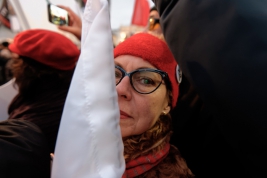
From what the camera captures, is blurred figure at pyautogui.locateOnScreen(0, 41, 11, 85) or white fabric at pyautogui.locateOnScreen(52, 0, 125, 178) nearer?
white fabric at pyautogui.locateOnScreen(52, 0, 125, 178)

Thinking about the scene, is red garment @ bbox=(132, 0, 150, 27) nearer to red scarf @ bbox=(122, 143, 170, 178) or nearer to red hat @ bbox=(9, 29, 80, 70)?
red hat @ bbox=(9, 29, 80, 70)

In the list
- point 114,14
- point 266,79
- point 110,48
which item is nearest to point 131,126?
point 110,48

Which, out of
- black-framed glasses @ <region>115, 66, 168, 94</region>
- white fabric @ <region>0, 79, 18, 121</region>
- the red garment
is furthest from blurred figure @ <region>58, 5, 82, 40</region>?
the red garment

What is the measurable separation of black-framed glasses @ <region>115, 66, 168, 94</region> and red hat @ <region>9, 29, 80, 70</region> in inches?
32.0

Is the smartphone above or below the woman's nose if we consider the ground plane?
below

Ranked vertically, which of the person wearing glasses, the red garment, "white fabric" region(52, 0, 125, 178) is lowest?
the red garment

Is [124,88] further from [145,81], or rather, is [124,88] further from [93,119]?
[93,119]

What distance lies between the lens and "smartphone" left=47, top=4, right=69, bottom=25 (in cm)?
180

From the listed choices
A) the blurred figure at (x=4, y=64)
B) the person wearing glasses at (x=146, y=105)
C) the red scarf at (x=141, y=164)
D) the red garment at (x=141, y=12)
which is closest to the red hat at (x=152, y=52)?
the person wearing glasses at (x=146, y=105)

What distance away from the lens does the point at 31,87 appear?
150 centimetres

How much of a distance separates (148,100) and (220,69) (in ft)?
1.35

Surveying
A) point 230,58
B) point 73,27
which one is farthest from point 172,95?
point 73,27

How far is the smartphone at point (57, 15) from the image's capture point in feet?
5.89

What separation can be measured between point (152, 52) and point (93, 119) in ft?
1.64
